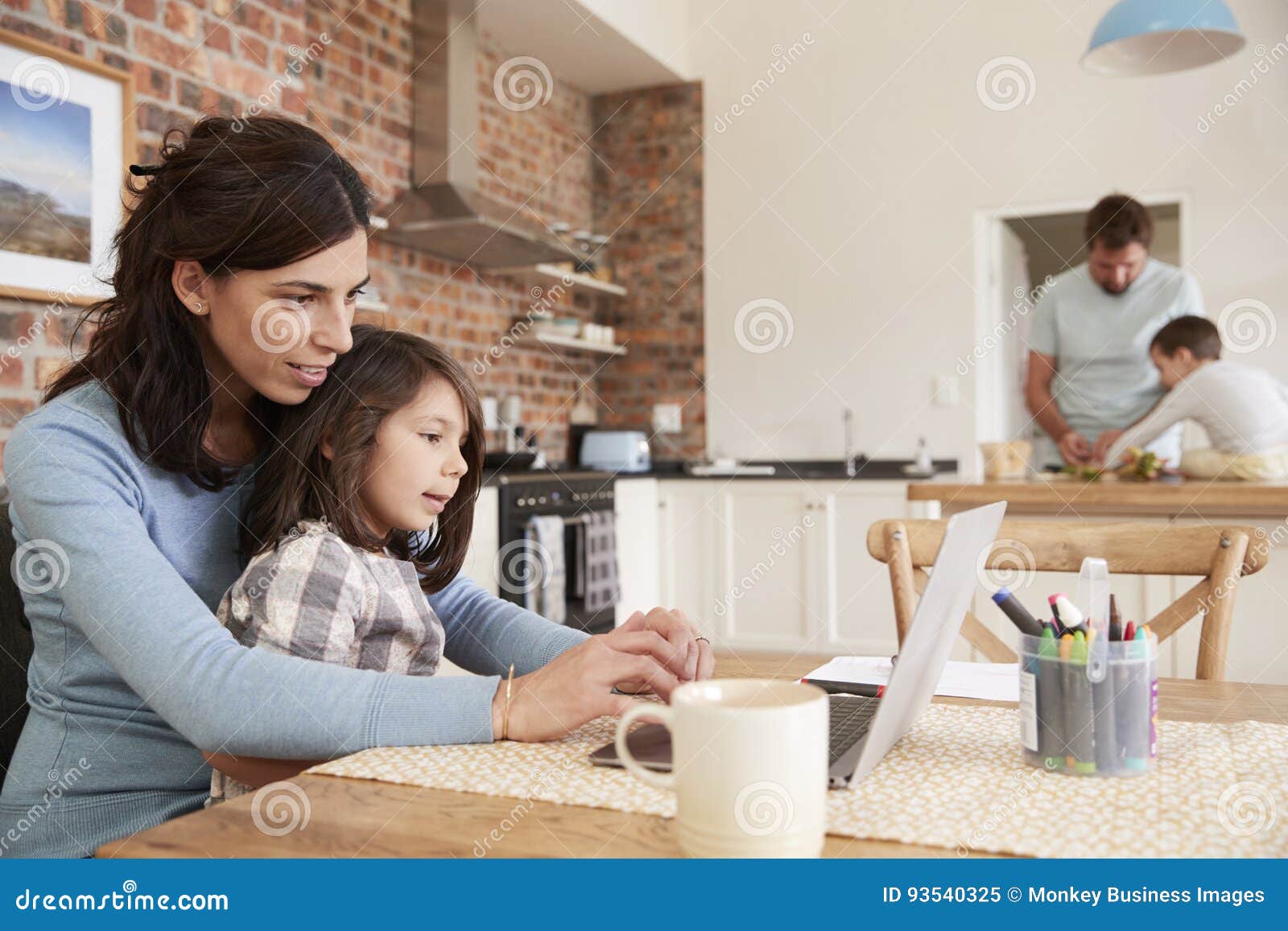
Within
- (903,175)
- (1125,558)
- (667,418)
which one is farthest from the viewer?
(667,418)

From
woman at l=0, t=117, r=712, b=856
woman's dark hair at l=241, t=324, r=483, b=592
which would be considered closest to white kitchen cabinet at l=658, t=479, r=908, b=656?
woman's dark hair at l=241, t=324, r=483, b=592

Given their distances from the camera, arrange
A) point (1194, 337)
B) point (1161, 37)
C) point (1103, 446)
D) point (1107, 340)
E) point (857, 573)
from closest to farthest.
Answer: point (1194, 337) → point (1161, 37) → point (1103, 446) → point (1107, 340) → point (857, 573)

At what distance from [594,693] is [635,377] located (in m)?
4.93

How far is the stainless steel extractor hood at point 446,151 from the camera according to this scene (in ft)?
13.5

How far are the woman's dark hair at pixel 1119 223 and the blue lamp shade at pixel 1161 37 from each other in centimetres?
43

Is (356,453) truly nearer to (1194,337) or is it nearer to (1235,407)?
(1235,407)

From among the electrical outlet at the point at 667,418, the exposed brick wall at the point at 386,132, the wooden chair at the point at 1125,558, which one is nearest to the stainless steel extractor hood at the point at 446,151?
the exposed brick wall at the point at 386,132

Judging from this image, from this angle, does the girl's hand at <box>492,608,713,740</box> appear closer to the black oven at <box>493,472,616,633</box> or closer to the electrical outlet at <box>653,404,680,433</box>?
the black oven at <box>493,472,616,633</box>

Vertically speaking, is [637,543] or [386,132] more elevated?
[386,132]

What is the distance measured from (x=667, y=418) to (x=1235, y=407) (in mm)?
3228

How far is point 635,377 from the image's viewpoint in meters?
5.75

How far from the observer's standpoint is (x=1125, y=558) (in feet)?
4.96

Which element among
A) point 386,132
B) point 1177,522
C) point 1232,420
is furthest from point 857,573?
point 386,132

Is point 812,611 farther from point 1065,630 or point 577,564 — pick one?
point 1065,630
